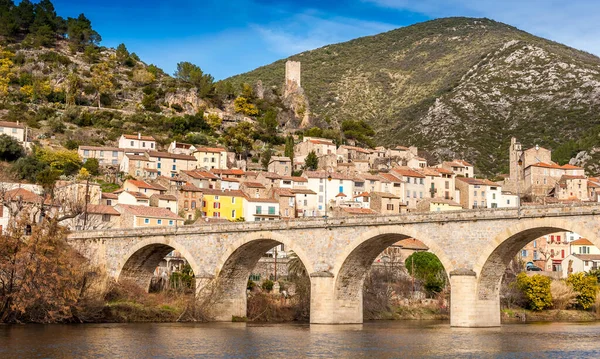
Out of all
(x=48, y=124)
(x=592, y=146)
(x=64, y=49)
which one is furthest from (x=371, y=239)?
(x=64, y=49)

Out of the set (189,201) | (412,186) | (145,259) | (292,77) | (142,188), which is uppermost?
(292,77)

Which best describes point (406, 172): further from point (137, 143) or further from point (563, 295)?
point (563, 295)

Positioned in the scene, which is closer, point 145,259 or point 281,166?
point 145,259

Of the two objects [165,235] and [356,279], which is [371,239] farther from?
[165,235]

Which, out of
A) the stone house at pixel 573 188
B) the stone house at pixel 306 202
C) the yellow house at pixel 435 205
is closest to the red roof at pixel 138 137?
the stone house at pixel 306 202

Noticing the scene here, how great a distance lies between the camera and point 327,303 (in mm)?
48438

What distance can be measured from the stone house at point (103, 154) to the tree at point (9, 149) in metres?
8.08

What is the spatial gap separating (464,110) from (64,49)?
70.1m

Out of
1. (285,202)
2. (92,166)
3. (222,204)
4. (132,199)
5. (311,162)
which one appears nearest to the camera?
(132,199)

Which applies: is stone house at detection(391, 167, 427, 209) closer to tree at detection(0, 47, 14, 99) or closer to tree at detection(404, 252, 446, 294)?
tree at detection(404, 252, 446, 294)

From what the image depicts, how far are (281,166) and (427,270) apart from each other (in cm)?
3831

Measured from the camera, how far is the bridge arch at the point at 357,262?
46500 mm

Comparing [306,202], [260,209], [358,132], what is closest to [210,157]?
[306,202]

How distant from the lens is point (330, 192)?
95500 mm
